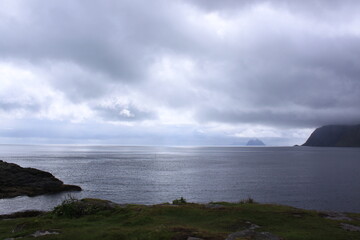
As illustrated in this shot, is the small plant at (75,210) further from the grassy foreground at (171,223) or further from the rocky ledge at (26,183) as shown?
the rocky ledge at (26,183)

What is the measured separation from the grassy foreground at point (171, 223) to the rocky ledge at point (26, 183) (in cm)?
4726

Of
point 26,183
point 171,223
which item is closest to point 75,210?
point 171,223

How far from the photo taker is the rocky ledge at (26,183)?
217 ft

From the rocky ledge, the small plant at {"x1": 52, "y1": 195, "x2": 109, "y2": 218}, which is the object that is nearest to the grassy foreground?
the small plant at {"x1": 52, "y1": 195, "x2": 109, "y2": 218}

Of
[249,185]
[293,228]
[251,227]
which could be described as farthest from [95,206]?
[249,185]

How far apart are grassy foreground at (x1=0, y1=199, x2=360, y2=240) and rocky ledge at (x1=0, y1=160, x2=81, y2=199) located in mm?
47256

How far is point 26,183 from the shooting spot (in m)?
72.2

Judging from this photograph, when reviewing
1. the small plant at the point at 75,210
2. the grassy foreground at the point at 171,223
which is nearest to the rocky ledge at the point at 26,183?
the small plant at the point at 75,210

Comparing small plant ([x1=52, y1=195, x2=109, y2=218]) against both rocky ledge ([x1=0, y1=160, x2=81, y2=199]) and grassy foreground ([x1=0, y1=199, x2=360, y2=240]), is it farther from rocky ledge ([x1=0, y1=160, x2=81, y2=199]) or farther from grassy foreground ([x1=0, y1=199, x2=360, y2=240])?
rocky ledge ([x1=0, y1=160, x2=81, y2=199])

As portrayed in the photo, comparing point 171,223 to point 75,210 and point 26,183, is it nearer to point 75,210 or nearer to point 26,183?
point 75,210

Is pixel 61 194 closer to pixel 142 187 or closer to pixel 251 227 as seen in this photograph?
pixel 142 187

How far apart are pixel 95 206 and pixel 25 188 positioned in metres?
52.6

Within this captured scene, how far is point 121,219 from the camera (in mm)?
22672

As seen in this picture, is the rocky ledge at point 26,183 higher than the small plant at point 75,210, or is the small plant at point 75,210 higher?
the small plant at point 75,210
